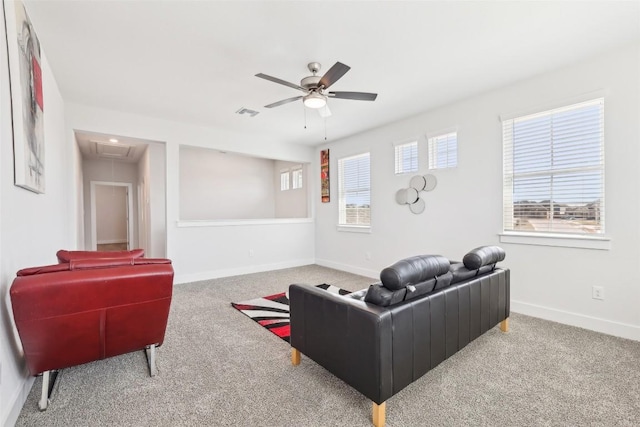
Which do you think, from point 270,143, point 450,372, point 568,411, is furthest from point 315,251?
point 568,411

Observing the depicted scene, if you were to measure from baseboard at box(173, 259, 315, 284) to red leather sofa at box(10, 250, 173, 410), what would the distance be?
9.21ft

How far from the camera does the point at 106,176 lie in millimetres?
8203

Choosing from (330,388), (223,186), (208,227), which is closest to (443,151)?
(330,388)

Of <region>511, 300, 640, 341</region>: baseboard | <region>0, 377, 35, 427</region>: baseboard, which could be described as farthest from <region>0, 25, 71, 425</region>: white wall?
<region>511, 300, 640, 341</region>: baseboard

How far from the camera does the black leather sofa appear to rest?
151 cm

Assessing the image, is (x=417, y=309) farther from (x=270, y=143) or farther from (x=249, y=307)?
(x=270, y=143)

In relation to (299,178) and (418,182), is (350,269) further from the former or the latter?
(299,178)

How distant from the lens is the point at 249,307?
3482 mm

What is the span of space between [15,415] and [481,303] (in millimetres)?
3140

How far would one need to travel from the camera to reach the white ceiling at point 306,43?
208 cm

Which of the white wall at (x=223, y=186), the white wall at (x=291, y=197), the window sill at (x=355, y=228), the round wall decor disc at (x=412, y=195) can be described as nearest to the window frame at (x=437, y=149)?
the round wall decor disc at (x=412, y=195)

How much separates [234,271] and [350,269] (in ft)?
7.20

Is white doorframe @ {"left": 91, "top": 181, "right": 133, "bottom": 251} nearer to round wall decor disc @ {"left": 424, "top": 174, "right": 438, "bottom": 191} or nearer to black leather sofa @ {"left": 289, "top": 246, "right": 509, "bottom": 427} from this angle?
black leather sofa @ {"left": 289, "top": 246, "right": 509, "bottom": 427}

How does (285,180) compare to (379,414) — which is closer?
(379,414)
